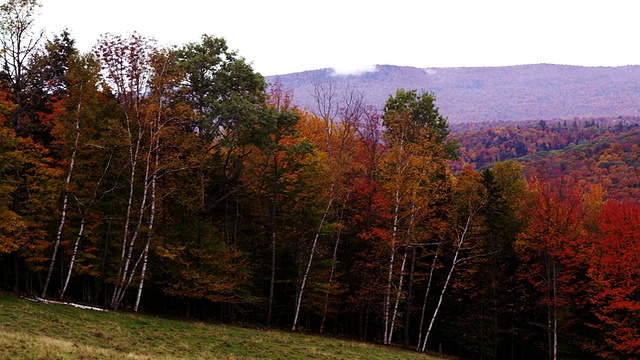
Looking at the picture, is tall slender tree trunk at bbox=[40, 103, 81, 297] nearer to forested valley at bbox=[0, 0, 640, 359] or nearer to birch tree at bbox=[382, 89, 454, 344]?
forested valley at bbox=[0, 0, 640, 359]

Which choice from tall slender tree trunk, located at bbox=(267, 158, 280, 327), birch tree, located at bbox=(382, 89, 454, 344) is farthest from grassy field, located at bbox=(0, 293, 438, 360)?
birch tree, located at bbox=(382, 89, 454, 344)

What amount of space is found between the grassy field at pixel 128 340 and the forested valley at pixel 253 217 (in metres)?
4.12

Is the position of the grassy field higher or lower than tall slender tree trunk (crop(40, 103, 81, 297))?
lower

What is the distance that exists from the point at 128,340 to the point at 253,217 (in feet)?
71.5

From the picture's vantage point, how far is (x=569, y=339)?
44.5 meters

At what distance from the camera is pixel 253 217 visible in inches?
1732

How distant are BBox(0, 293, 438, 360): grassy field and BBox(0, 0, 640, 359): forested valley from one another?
13.5ft

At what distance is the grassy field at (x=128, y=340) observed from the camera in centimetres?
1753

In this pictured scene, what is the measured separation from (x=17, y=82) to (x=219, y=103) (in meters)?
12.1

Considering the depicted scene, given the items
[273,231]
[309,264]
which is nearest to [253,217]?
[273,231]

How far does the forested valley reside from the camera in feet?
106

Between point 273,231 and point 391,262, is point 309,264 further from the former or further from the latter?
point 391,262

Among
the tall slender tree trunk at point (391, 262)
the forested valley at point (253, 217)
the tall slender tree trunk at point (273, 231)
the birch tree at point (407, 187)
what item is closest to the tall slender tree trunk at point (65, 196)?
the forested valley at point (253, 217)

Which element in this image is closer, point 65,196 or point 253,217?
point 65,196
